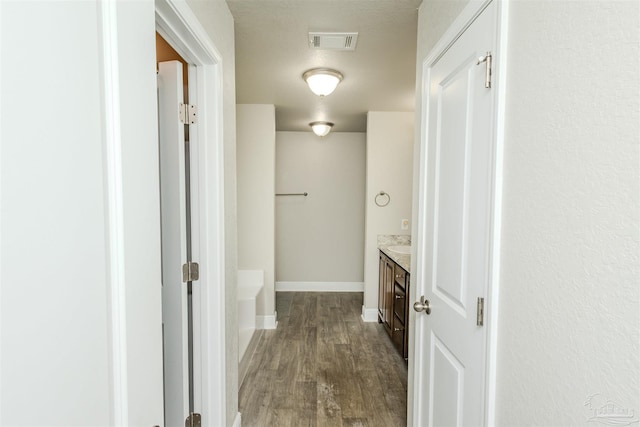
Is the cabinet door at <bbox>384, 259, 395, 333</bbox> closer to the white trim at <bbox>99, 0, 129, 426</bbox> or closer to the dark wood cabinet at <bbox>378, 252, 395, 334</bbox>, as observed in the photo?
the dark wood cabinet at <bbox>378, 252, 395, 334</bbox>

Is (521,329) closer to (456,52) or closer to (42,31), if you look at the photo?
(456,52)

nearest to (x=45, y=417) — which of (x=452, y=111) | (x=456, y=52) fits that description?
(x=452, y=111)

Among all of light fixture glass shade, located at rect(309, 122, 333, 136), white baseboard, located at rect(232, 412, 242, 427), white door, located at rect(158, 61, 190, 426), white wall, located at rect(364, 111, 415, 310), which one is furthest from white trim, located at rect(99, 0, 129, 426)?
light fixture glass shade, located at rect(309, 122, 333, 136)

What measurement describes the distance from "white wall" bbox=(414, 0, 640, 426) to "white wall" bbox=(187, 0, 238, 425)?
1305mm

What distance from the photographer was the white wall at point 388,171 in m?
3.86

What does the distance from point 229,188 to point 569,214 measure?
5.01ft

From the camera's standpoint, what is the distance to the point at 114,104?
2.15ft

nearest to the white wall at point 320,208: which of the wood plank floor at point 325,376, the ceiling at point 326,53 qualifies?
the wood plank floor at point 325,376

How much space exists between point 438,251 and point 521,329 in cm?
59

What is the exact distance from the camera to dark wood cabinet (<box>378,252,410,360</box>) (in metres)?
2.83

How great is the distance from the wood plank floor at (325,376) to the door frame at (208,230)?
0.67 meters

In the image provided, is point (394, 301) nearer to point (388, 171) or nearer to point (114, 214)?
point (388, 171)

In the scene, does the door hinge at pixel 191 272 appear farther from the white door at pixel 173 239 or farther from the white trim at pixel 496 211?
the white trim at pixel 496 211

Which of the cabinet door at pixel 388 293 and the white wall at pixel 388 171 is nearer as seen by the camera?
the cabinet door at pixel 388 293
